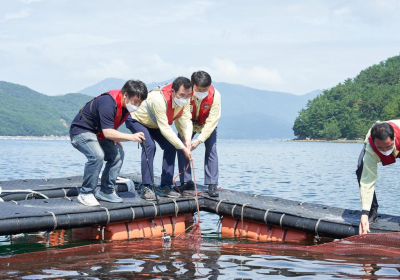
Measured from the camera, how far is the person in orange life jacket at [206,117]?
8.91 meters

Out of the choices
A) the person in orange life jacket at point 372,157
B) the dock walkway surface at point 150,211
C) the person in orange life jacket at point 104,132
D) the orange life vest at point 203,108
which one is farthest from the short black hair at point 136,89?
the person in orange life jacket at point 372,157

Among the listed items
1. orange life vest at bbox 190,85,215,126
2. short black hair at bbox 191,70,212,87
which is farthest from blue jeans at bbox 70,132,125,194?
short black hair at bbox 191,70,212,87

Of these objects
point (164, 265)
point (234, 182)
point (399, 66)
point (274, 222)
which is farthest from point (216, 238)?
point (399, 66)

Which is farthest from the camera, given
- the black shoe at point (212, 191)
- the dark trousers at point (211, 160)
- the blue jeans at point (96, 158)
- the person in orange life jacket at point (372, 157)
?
the black shoe at point (212, 191)

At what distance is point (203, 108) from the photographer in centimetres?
947

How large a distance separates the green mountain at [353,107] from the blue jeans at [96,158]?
362ft

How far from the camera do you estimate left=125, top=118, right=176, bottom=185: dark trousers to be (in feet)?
29.7

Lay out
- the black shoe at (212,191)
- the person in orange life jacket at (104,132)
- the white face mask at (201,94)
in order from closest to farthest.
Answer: the person in orange life jacket at (104,132)
the white face mask at (201,94)
the black shoe at (212,191)

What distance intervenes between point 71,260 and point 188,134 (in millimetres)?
3136

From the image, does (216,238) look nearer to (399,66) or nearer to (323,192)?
(323,192)

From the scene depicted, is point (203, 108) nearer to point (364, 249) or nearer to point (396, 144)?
point (396, 144)

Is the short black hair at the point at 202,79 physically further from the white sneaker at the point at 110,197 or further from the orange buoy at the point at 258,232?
the orange buoy at the point at 258,232

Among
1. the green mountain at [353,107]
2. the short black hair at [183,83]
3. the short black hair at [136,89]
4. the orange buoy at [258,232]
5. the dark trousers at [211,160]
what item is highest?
the green mountain at [353,107]

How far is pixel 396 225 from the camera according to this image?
7.89 m
